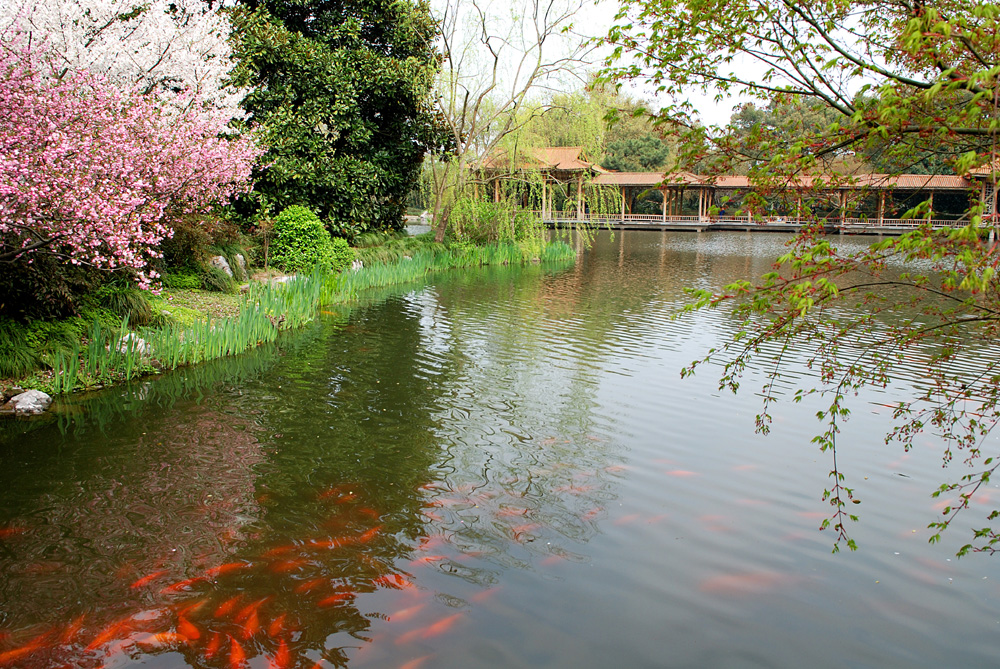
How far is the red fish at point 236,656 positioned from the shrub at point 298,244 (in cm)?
1110

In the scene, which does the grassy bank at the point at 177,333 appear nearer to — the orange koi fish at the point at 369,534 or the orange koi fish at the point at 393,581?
the orange koi fish at the point at 369,534

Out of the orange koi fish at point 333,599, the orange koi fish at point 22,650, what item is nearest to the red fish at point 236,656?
the orange koi fish at point 333,599

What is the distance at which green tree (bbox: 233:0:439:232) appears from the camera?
598 inches

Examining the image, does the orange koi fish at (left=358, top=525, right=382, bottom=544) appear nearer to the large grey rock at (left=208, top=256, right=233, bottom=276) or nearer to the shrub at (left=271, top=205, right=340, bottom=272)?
the large grey rock at (left=208, top=256, right=233, bottom=276)

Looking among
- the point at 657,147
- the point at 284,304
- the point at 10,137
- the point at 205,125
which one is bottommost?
the point at 284,304

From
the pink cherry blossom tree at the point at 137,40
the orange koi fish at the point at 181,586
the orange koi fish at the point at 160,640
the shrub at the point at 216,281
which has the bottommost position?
the orange koi fish at the point at 160,640

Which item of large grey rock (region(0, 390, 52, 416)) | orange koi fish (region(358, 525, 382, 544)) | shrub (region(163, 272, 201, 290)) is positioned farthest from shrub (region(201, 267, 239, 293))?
orange koi fish (region(358, 525, 382, 544))

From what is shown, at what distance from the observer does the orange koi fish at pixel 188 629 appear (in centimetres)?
329

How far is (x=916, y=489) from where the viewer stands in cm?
501

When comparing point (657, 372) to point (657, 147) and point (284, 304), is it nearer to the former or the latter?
point (284, 304)

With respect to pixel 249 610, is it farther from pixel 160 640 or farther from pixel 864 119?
pixel 864 119

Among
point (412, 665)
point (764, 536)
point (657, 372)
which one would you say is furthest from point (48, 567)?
point (657, 372)

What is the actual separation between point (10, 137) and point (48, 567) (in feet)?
13.8

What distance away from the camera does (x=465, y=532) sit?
434cm
